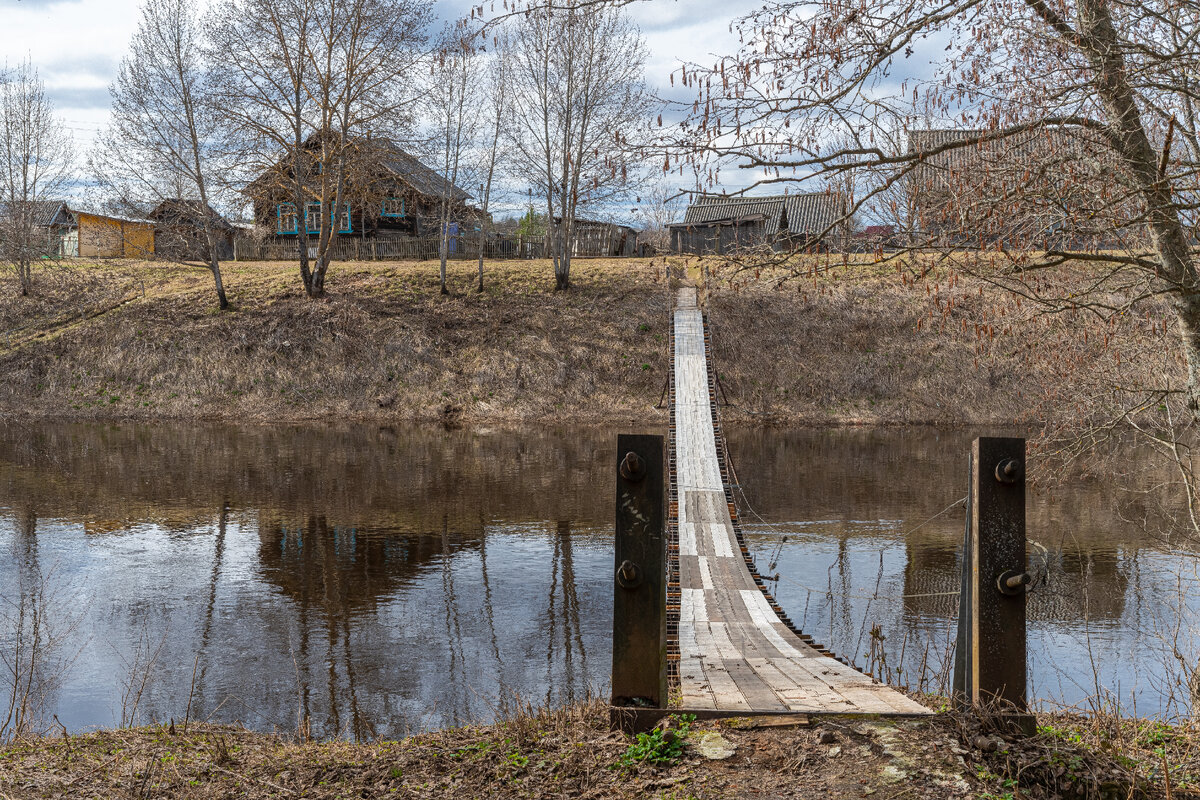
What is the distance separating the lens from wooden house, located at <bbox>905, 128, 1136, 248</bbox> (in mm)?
5078

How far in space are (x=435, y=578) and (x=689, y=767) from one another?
24.5 ft

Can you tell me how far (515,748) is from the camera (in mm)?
4180

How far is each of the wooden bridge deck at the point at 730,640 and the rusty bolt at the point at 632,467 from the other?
1.24 m

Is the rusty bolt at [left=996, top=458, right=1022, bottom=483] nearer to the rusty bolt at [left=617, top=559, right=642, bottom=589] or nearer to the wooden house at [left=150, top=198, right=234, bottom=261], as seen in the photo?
the rusty bolt at [left=617, top=559, right=642, bottom=589]

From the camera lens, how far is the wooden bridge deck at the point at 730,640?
4609 mm

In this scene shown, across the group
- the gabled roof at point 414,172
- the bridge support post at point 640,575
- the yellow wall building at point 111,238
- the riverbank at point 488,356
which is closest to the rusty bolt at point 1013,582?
the bridge support post at point 640,575

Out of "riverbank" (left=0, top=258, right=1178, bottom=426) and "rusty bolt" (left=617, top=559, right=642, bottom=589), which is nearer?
"rusty bolt" (left=617, top=559, right=642, bottom=589)

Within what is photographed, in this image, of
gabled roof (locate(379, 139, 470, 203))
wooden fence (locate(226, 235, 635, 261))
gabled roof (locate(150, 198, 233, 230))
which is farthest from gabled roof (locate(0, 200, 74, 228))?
gabled roof (locate(379, 139, 470, 203))

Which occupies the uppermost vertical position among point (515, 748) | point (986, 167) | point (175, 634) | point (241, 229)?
point (241, 229)

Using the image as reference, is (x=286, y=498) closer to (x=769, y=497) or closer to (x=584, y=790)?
(x=769, y=497)

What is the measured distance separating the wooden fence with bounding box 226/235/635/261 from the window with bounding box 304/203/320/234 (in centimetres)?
112

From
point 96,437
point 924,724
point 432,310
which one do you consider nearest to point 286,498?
point 96,437

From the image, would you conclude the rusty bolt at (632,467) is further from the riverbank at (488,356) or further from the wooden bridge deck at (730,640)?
the riverbank at (488,356)

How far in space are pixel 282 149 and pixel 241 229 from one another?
12.5 m
